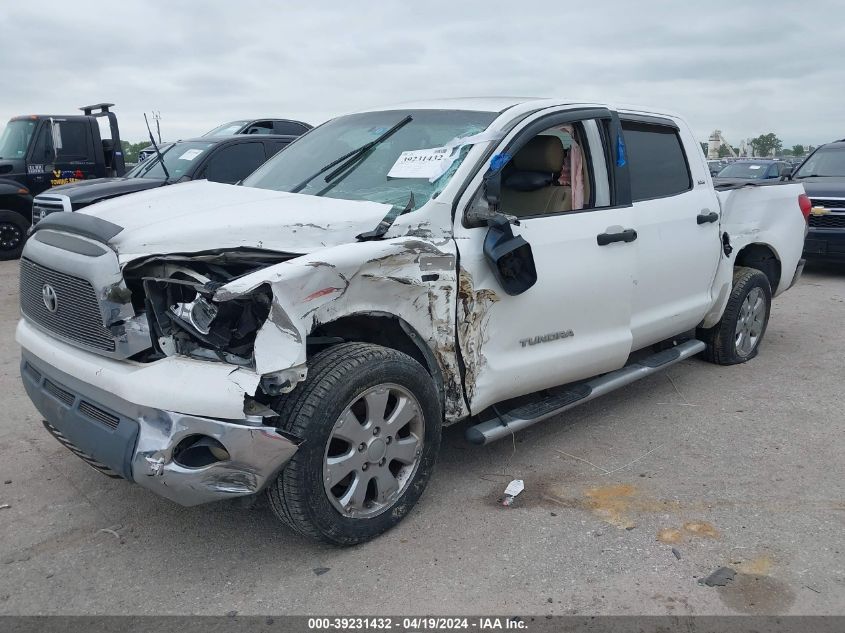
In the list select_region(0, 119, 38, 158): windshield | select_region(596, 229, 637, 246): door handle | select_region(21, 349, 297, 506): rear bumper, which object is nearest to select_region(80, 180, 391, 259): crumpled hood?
select_region(21, 349, 297, 506): rear bumper

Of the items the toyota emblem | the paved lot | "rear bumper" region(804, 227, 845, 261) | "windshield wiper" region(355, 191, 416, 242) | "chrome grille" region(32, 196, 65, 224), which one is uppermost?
"windshield wiper" region(355, 191, 416, 242)

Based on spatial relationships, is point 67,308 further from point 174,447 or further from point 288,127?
point 288,127

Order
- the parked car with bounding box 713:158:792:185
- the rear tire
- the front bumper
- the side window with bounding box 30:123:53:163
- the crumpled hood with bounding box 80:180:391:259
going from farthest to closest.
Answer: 1. the parked car with bounding box 713:158:792:185
2. the side window with bounding box 30:123:53:163
3. the rear tire
4. the crumpled hood with bounding box 80:180:391:259
5. the front bumper

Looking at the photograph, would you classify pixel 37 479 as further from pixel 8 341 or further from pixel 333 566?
pixel 8 341

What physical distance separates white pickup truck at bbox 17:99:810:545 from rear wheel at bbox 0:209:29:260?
9209 millimetres

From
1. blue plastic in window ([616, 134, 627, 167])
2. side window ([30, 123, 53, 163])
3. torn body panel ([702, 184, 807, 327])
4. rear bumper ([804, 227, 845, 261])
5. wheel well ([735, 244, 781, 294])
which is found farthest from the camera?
side window ([30, 123, 53, 163])

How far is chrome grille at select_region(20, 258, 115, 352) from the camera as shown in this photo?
2.99 m

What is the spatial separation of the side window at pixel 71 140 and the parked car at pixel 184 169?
2816 mm

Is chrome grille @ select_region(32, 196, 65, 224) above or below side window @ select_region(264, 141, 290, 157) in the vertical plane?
below

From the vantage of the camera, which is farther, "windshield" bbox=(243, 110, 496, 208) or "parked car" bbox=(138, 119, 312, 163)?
"parked car" bbox=(138, 119, 312, 163)

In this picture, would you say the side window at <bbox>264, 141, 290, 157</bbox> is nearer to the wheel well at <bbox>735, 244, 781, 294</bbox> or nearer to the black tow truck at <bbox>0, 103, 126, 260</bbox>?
the black tow truck at <bbox>0, 103, 126, 260</bbox>

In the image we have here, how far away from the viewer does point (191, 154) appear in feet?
31.6

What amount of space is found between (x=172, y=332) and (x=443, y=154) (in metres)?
1.58

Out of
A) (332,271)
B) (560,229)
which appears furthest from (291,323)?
(560,229)
